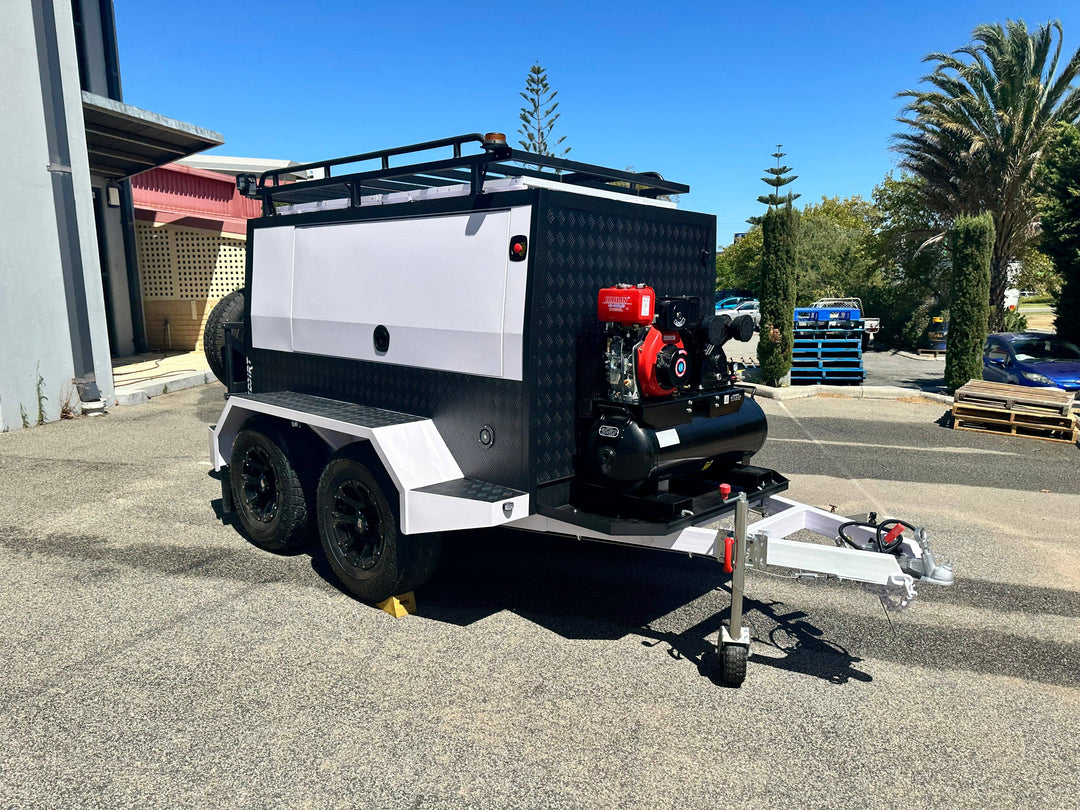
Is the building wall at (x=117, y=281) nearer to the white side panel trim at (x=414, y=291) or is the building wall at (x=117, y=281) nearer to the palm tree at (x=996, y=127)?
the white side panel trim at (x=414, y=291)

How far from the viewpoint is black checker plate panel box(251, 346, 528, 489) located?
4426 millimetres

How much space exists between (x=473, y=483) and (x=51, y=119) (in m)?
10.2

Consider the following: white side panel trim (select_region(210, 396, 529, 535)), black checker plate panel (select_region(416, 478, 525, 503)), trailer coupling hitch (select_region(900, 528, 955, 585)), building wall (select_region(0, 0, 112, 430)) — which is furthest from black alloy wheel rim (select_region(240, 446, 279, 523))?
building wall (select_region(0, 0, 112, 430))

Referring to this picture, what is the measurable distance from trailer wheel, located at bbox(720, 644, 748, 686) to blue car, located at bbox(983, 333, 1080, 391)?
11508 mm

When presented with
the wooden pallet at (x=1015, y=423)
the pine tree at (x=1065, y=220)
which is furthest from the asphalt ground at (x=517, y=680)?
the pine tree at (x=1065, y=220)

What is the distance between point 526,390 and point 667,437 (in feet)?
2.84

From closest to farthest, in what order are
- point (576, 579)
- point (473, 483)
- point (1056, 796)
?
1. point (1056, 796)
2. point (473, 483)
3. point (576, 579)

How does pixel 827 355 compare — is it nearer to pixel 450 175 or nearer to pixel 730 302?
pixel 450 175

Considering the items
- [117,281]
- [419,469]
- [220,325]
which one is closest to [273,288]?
[220,325]

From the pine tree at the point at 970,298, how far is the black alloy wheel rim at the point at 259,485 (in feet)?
42.9

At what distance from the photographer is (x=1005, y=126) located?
23.7m

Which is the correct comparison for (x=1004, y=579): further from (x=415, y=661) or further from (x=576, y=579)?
(x=415, y=661)

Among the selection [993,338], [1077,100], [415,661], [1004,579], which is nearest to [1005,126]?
[1077,100]

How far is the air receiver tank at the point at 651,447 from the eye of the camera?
4.27 meters
